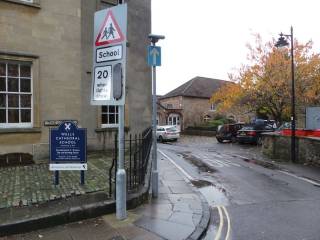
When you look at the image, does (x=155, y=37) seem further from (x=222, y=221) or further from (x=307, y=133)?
(x=307, y=133)

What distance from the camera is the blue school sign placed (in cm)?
781

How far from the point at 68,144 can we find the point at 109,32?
289cm

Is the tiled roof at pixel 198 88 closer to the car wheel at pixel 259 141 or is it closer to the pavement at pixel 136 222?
the car wheel at pixel 259 141

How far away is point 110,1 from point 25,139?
7.47m

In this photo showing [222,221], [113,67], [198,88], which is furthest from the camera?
[198,88]

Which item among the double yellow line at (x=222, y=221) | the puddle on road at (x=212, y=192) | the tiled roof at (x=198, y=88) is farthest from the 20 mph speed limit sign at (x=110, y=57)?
the tiled roof at (x=198, y=88)

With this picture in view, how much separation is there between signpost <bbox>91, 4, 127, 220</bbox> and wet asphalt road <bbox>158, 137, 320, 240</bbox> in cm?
186

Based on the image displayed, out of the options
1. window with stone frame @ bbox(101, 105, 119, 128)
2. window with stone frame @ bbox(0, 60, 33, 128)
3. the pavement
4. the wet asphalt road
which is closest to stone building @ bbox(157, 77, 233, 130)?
window with stone frame @ bbox(101, 105, 119, 128)

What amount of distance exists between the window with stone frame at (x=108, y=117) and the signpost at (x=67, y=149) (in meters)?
6.95

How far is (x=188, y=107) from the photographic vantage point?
5106 cm

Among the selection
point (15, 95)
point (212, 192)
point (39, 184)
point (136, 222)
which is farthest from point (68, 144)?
point (15, 95)

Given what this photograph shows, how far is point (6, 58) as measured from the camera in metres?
10.9

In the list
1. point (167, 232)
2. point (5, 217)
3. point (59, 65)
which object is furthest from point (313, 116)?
point (5, 217)

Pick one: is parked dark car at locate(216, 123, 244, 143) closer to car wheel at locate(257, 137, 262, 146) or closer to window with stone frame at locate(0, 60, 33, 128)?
car wheel at locate(257, 137, 262, 146)
